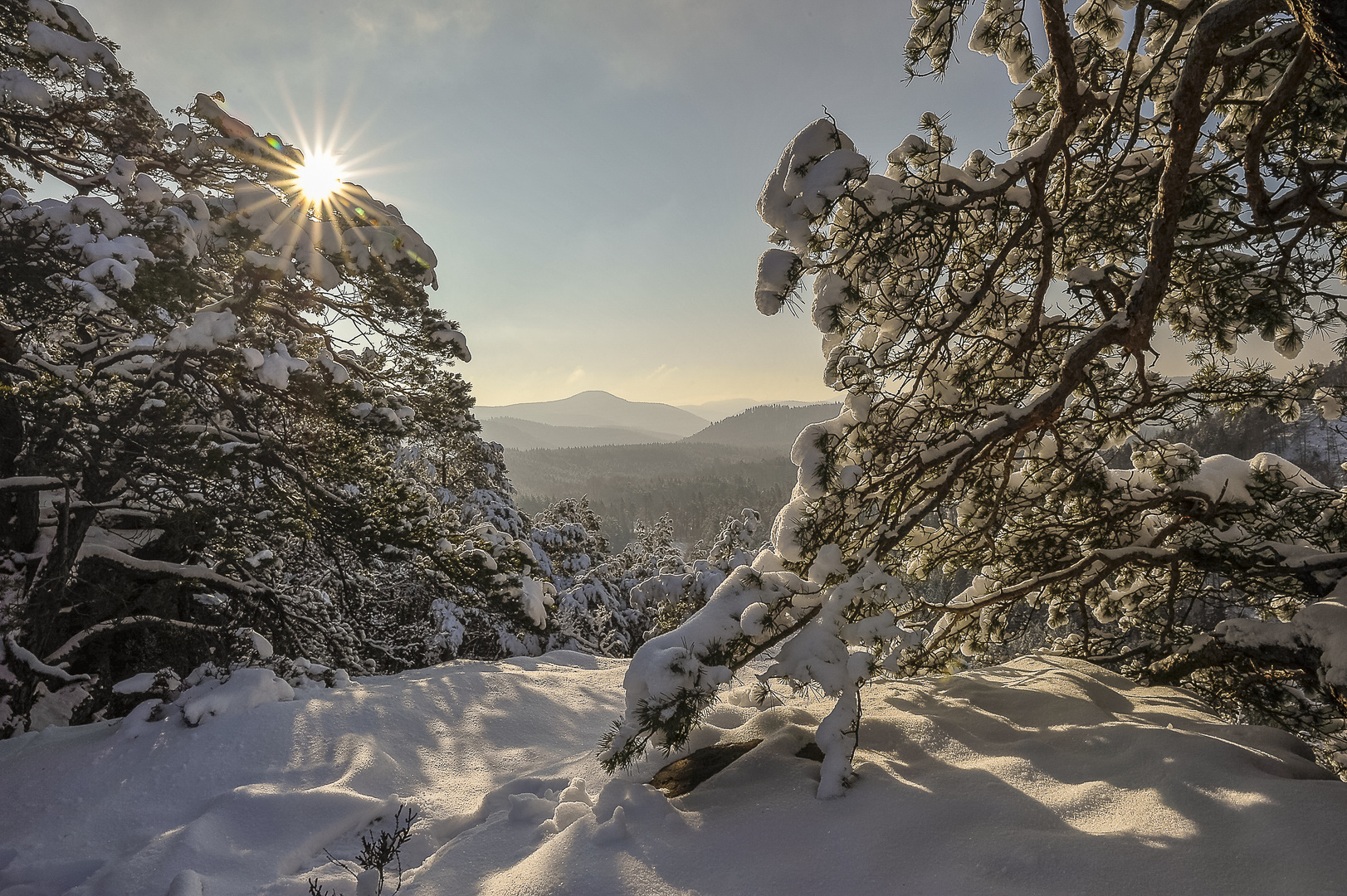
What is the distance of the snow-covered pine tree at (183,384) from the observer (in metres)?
5.29

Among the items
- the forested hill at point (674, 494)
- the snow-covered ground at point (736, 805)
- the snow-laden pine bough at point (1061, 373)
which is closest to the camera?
the snow-covered ground at point (736, 805)

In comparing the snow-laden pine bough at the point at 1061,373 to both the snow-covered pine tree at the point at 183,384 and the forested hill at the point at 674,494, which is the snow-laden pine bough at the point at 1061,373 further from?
the forested hill at the point at 674,494

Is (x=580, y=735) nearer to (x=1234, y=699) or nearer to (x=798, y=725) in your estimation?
(x=798, y=725)

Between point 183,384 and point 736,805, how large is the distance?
637 centimetres

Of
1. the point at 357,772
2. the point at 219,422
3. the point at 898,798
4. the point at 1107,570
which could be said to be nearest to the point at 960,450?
the point at 1107,570

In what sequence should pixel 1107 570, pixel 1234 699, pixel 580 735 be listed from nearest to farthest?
pixel 1234 699 < pixel 1107 570 < pixel 580 735

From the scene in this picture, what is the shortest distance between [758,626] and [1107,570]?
9.64ft

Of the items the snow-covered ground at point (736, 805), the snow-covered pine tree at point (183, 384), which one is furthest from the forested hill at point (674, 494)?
the snow-covered ground at point (736, 805)

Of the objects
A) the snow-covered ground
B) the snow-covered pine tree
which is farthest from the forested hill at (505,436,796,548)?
the snow-covered ground

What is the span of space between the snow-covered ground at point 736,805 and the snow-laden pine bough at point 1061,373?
39cm

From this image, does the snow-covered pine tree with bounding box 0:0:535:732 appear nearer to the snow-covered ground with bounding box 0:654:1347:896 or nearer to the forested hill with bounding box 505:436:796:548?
the snow-covered ground with bounding box 0:654:1347:896

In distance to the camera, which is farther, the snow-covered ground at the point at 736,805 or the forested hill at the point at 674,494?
the forested hill at the point at 674,494

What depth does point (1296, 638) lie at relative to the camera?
122 inches

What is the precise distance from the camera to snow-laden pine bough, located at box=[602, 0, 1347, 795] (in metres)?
3.16
